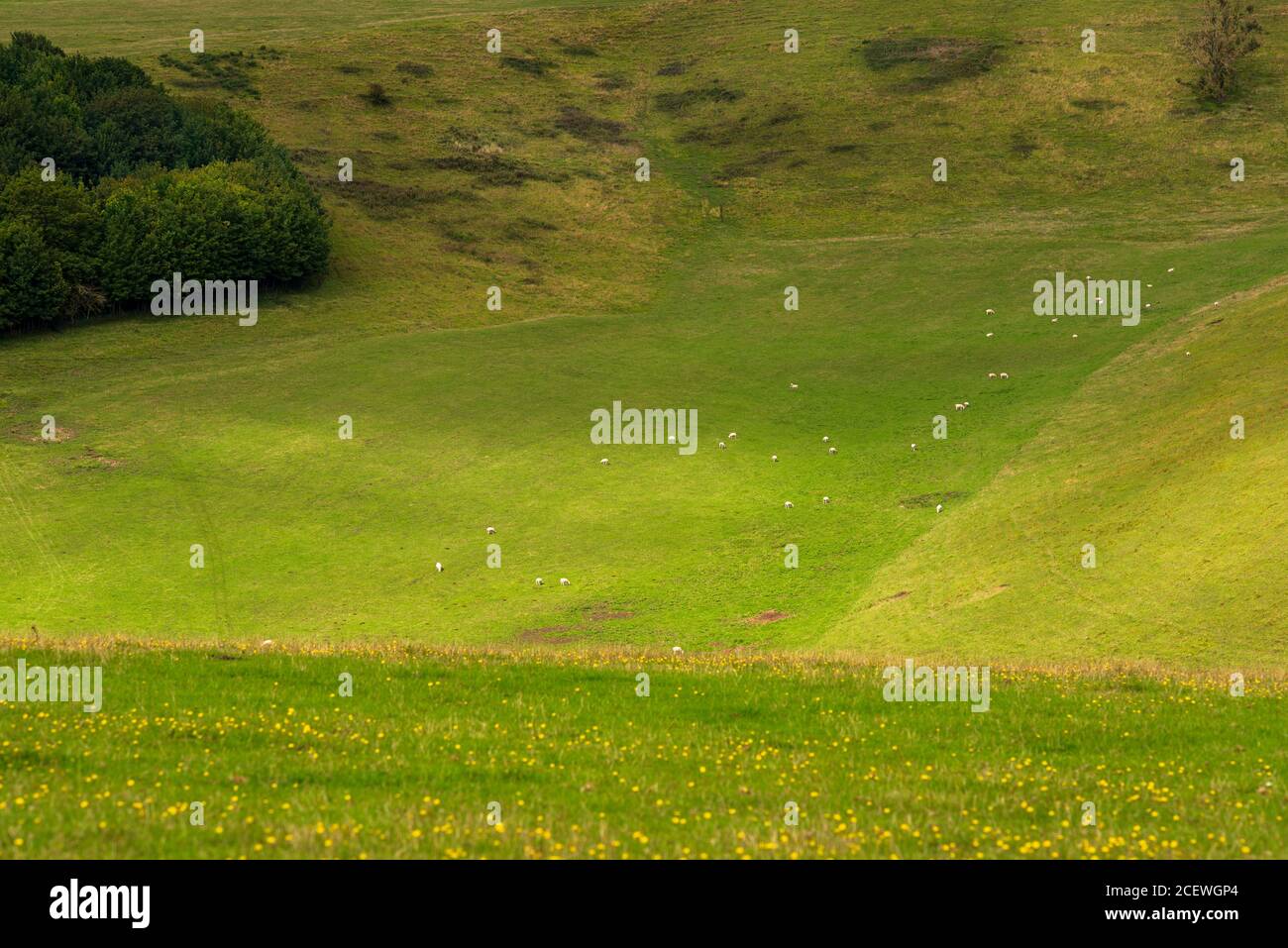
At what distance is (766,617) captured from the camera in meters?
53.0

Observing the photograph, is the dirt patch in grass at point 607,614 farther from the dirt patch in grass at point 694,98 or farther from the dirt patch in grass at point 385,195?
the dirt patch in grass at point 694,98

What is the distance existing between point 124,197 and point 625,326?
4017 centimetres

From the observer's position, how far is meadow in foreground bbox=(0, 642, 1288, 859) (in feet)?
46.8

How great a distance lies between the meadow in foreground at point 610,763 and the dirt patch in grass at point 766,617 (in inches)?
1035

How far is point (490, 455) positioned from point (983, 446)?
28.1 m

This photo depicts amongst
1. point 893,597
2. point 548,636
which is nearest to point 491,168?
point 548,636

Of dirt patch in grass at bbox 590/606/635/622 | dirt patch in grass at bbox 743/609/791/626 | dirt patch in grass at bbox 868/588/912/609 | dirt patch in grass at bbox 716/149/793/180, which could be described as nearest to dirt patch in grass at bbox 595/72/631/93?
dirt patch in grass at bbox 716/149/793/180

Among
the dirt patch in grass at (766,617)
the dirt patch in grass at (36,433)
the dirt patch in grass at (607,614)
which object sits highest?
the dirt patch in grass at (36,433)

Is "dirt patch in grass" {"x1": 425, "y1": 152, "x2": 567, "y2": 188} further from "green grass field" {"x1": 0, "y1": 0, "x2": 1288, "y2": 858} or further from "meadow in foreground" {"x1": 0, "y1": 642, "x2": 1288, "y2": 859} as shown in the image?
"meadow in foreground" {"x1": 0, "y1": 642, "x2": 1288, "y2": 859}

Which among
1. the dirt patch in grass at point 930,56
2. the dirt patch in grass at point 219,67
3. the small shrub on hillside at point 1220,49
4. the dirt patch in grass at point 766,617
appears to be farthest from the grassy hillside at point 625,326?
the small shrub on hillside at point 1220,49

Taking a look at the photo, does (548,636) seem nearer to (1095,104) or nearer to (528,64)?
(1095,104)

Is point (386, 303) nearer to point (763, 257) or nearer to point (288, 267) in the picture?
point (288, 267)

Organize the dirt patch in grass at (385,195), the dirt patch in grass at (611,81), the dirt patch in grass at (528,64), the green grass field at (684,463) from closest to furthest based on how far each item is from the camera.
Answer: the green grass field at (684,463)
the dirt patch in grass at (385,195)
the dirt patch in grass at (611,81)
the dirt patch in grass at (528,64)

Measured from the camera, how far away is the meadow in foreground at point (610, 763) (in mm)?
14250
